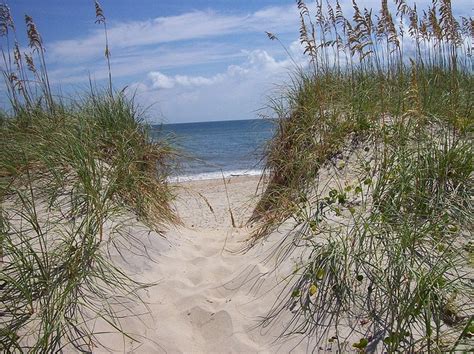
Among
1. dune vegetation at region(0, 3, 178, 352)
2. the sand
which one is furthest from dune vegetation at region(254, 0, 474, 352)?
dune vegetation at region(0, 3, 178, 352)

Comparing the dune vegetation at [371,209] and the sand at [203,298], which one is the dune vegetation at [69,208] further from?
the dune vegetation at [371,209]

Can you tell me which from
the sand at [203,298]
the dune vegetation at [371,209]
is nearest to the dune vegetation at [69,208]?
the sand at [203,298]

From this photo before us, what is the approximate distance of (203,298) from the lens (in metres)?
3.40

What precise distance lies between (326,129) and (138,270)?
2525mm

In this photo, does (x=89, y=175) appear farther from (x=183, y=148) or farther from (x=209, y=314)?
(x=183, y=148)

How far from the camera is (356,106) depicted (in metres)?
4.92

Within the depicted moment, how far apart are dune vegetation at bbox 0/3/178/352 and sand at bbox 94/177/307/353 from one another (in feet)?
0.53

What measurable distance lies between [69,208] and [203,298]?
1385 mm

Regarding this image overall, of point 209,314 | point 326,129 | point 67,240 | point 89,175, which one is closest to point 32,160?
point 89,175

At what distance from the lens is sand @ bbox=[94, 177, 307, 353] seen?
2850mm

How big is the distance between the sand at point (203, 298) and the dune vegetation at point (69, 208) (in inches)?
6.3

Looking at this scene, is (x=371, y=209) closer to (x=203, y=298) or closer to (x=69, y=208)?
(x=203, y=298)

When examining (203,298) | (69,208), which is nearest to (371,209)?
(203,298)

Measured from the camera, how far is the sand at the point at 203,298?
2850 mm
